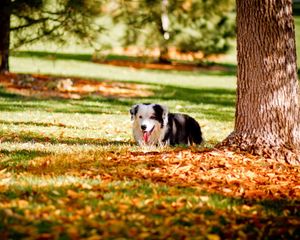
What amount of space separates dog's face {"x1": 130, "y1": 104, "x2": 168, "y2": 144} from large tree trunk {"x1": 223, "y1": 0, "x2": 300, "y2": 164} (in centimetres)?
174

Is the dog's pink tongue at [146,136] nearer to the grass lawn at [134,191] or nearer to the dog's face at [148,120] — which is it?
the dog's face at [148,120]

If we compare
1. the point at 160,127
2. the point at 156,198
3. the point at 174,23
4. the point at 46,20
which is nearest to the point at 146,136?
the point at 160,127

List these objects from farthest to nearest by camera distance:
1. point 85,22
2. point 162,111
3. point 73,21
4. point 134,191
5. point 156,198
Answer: point 85,22
point 73,21
point 162,111
point 134,191
point 156,198

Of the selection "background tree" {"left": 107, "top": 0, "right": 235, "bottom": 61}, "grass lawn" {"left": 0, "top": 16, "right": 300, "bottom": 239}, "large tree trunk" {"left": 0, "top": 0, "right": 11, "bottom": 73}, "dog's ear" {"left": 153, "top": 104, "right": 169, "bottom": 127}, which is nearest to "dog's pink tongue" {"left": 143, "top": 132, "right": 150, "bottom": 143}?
"dog's ear" {"left": 153, "top": 104, "right": 169, "bottom": 127}

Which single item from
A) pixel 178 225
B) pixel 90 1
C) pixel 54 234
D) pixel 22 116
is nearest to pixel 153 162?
pixel 178 225

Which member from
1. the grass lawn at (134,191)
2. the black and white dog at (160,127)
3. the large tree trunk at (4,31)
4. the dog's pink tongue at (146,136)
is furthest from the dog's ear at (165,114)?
the large tree trunk at (4,31)

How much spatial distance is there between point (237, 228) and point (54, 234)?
64.9 inches

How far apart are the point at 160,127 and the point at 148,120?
0.44 metres

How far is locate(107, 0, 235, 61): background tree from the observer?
24.6 m

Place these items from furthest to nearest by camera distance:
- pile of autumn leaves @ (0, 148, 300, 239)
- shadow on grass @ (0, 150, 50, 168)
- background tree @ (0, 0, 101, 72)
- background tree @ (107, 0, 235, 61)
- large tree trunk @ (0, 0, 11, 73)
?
background tree @ (107, 0, 235, 61) < large tree trunk @ (0, 0, 11, 73) < background tree @ (0, 0, 101, 72) < shadow on grass @ (0, 150, 50, 168) < pile of autumn leaves @ (0, 148, 300, 239)

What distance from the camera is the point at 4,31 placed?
23531 mm

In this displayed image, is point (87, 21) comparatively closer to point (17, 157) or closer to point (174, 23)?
point (17, 157)

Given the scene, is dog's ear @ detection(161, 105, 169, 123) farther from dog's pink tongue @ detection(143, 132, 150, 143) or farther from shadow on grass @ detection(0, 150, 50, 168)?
shadow on grass @ detection(0, 150, 50, 168)

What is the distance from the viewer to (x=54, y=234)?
5383 millimetres
